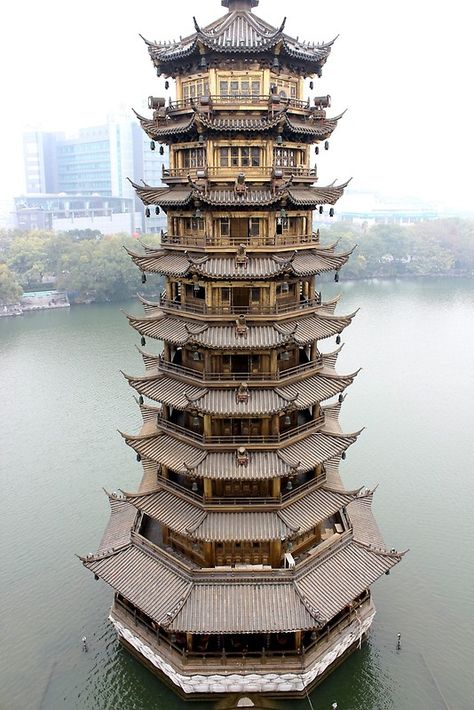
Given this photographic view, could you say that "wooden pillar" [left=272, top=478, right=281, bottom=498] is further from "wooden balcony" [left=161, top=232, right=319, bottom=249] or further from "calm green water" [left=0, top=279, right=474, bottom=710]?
"wooden balcony" [left=161, top=232, right=319, bottom=249]

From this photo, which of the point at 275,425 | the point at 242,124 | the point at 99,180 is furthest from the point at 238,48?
the point at 99,180

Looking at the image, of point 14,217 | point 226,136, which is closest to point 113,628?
point 226,136

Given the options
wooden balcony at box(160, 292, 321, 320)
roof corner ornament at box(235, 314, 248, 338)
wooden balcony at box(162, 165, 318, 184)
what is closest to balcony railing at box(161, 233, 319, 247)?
wooden balcony at box(162, 165, 318, 184)

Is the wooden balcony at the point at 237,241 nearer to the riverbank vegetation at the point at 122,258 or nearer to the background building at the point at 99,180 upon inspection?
the riverbank vegetation at the point at 122,258

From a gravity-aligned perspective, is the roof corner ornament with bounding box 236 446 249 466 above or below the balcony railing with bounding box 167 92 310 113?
below

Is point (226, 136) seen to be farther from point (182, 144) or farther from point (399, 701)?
point (399, 701)

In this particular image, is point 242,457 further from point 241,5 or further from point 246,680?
point 241,5
